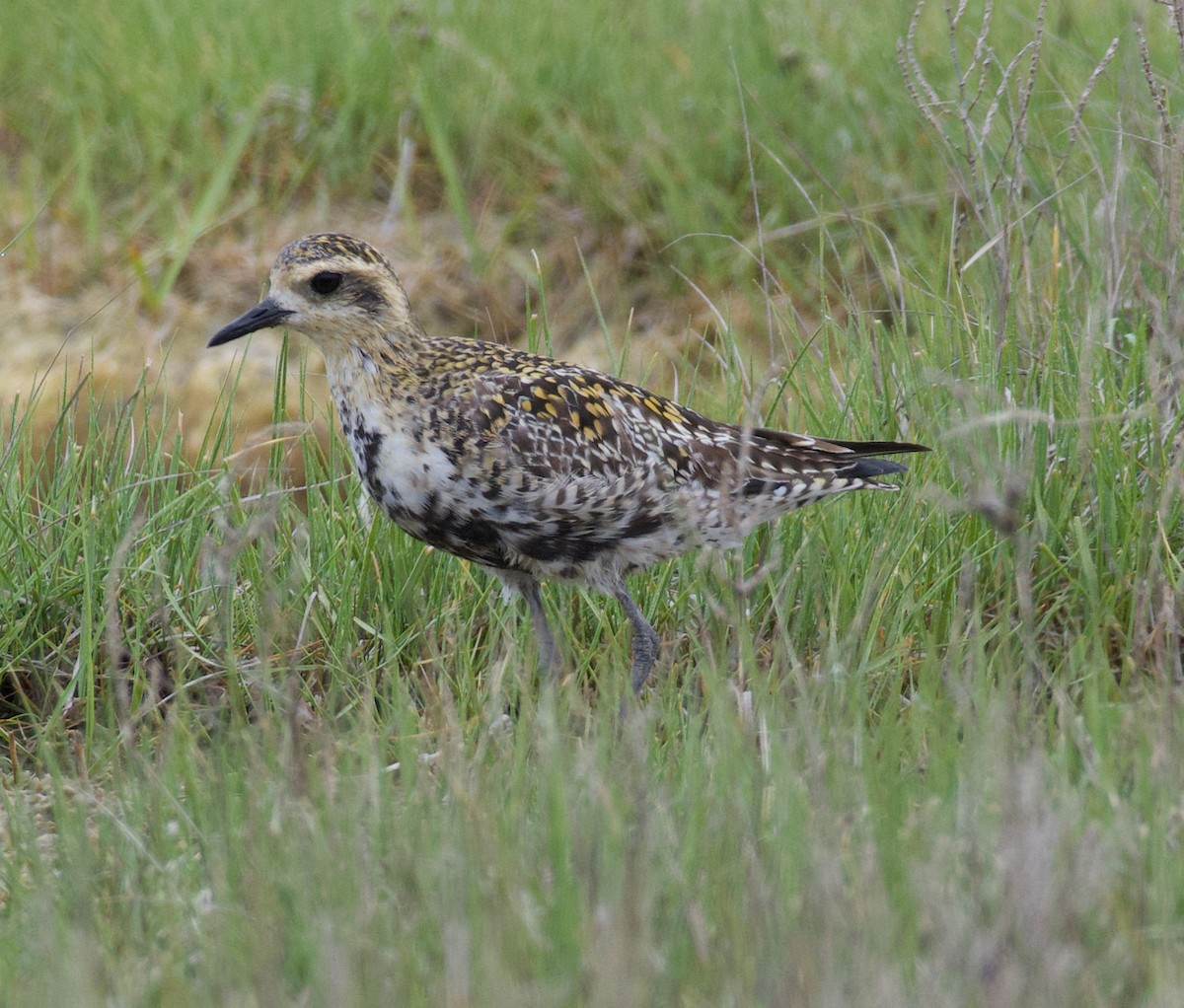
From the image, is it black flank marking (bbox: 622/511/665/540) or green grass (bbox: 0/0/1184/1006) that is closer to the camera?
green grass (bbox: 0/0/1184/1006)

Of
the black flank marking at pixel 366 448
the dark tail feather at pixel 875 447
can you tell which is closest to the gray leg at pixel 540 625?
the black flank marking at pixel 366 448

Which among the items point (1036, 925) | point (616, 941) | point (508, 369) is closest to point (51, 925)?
point (616, 941)

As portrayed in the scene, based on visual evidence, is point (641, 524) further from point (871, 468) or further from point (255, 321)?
point (255, 321)

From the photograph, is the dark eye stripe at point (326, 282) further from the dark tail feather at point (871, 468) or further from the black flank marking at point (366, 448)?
the dark tail feather at point (871, 468)

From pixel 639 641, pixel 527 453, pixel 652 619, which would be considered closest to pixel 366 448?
pixel 527 453

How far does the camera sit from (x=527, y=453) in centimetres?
425

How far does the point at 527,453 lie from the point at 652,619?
2.72 ft

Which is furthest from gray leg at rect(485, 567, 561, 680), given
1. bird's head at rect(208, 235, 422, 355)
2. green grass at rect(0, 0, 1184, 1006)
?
bird's head at rect(208, 235, 422, 355)

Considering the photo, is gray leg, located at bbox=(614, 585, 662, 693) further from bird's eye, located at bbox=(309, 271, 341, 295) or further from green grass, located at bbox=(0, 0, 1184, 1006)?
bird's eye, located at bbox=(309, 271, 341, 295)

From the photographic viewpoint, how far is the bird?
4.22m

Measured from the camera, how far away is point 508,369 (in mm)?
4477

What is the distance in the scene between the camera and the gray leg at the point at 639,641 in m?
4.46

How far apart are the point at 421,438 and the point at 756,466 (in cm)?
92

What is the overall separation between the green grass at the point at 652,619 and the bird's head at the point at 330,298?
18.3 inches
